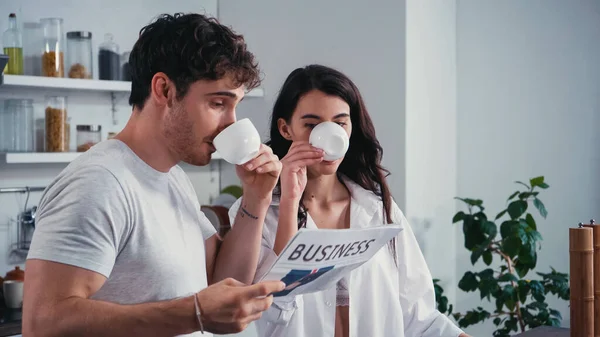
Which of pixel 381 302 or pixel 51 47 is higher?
pixel 51 47

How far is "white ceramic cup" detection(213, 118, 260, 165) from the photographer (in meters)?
1.37

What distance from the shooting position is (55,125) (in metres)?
3.03

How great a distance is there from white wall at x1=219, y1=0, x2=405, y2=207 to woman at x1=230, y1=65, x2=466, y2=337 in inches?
44.9

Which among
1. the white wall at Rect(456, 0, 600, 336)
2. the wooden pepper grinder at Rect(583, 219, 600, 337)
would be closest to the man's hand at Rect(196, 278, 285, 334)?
the wooden pepper grinder at Rect(583, 219, 600, 337)

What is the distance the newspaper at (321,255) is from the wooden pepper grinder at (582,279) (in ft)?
1.42

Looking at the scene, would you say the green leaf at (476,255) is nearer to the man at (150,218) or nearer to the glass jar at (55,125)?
the glass jar at (55,125)

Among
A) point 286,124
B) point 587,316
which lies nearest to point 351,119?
point 286,124

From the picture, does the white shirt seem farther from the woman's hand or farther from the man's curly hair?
the man's curly hair

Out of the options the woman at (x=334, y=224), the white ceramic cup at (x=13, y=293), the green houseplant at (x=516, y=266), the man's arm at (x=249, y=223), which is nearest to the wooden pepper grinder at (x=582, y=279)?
the woman at (x=334, y=224)

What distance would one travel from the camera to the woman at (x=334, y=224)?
189cm

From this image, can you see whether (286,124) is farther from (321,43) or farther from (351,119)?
(321,43)

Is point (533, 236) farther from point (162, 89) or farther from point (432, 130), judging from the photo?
point (162, 89)

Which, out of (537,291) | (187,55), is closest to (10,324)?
(187,55)

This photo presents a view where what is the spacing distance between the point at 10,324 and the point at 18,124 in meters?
0.85
